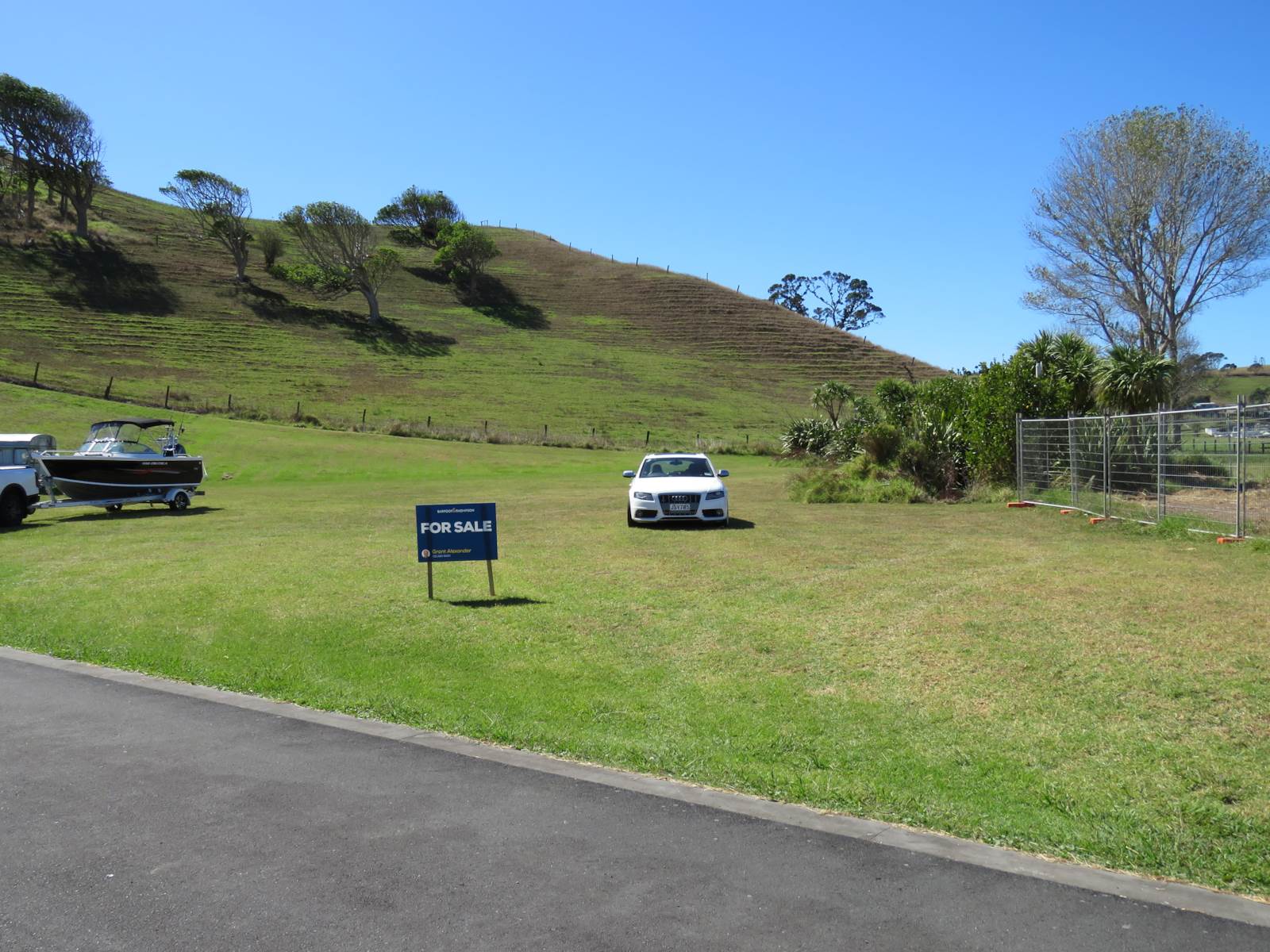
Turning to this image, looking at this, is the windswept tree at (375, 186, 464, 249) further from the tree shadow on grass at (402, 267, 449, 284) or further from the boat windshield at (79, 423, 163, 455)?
the boat windshield at (79, 423, 163, 455)

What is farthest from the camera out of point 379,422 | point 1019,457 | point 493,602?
point 379,422

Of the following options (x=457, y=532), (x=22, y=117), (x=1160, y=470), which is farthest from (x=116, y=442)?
(x=22, y=117)

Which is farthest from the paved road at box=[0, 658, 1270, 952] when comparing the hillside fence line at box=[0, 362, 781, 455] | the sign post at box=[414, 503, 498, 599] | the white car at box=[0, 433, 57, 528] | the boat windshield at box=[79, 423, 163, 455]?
the hillside fence line at box=[0, 362, 781, 455]

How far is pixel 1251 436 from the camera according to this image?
13977 millimetres

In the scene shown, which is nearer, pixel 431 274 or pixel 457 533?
pixel 457 533

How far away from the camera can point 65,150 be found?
87562 mm

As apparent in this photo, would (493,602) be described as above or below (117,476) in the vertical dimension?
below

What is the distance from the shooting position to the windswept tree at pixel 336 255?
89.1 m

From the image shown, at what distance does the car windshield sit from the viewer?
784 inches

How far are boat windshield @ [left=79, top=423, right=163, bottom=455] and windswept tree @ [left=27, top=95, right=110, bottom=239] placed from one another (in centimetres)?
7594

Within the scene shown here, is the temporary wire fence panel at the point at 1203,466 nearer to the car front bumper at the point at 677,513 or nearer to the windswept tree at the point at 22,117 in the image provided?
the car front bumper at the point at 677,513

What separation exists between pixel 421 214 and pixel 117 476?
322 ft

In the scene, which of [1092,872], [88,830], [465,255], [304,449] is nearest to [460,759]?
[88,830]

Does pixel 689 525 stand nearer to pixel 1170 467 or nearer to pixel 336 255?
pixel 1170 467
